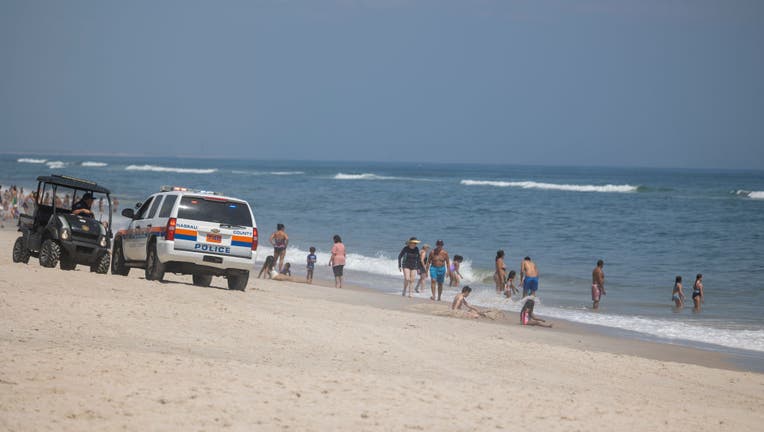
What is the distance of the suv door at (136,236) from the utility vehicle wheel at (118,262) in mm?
174

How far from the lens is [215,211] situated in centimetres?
1556

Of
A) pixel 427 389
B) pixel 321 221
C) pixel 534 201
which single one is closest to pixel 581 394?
pixel 427 389

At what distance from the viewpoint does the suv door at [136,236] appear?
54.1 feet

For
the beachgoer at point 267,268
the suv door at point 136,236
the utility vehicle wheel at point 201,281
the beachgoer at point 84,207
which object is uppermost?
the beachgoer at point 84,207

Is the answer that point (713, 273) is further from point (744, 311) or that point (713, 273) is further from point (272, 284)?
point (272, 284)

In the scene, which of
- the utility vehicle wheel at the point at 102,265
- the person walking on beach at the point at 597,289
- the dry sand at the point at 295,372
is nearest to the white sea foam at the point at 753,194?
the person walking on beach at the point at 597,289

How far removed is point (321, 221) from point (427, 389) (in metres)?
39.6

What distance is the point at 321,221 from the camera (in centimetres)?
4856

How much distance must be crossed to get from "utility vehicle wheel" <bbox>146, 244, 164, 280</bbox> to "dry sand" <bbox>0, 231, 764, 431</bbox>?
64cm

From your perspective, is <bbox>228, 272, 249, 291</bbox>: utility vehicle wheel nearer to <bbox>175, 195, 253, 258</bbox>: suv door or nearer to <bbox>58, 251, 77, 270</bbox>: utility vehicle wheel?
<bbox>175, 195, 253, 258</bbox>: suv door

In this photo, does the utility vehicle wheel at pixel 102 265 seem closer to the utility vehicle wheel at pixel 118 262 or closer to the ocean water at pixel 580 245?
the utility vehicle wheel at pixel 118 262

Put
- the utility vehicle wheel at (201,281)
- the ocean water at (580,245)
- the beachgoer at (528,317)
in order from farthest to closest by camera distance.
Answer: the ocean water at (580,245)
the beachgoer at (528,317)
the utility vehicle wheel at (201,281)

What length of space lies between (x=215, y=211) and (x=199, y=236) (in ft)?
1.77

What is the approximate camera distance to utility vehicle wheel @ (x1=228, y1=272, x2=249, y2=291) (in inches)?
644
